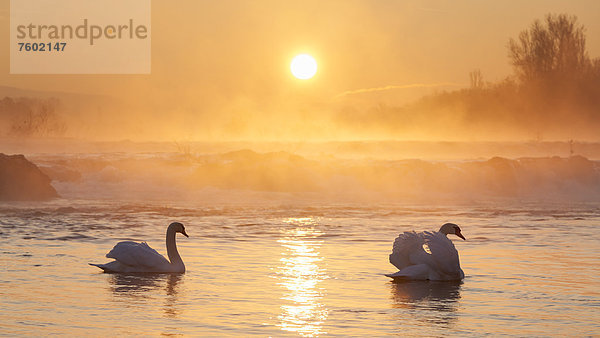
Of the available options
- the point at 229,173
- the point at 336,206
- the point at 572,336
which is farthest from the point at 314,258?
the point at 229,173

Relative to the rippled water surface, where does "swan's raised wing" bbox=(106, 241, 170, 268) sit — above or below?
above

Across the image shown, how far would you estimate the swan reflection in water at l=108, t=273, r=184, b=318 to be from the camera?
43.2 ft

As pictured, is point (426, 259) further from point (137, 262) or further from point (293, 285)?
point (137, 262)

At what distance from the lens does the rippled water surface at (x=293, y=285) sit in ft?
37.4

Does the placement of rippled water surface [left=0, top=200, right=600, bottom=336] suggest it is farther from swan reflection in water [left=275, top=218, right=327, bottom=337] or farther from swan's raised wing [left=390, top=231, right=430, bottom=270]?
swan's raised wing [left=390, top=231, right=430, bottom=270]

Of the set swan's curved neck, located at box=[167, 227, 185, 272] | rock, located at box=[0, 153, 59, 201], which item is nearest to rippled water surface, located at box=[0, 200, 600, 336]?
swan's curved neck, located at box=[167, 227, 185, 272]

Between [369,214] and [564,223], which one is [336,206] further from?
[564,223]

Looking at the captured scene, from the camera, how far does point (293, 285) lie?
571 inches

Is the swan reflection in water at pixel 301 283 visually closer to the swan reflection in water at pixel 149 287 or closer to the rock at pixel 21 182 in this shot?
the swan reflection in water at pixel 149 287

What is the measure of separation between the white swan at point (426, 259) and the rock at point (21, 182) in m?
24.8

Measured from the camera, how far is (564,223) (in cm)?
2734

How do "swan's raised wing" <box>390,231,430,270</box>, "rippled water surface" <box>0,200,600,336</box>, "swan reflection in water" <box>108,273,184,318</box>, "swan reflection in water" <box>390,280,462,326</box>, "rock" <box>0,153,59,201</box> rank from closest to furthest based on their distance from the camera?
"rippled water surface" <box>0,200,600,336</box>
"swan reflection in water" <box>390,280,462,326</box>
"swan reflection in water" <box>108,273,184,318</box>
"swan's raised wing" <box>390,231,430,270</box>
"rock" <box>0,153,59,201</box>

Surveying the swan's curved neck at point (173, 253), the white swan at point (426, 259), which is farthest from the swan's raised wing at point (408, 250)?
the swan's curved neck at point (173, 253)

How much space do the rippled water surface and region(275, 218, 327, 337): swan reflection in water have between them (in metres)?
0.02
